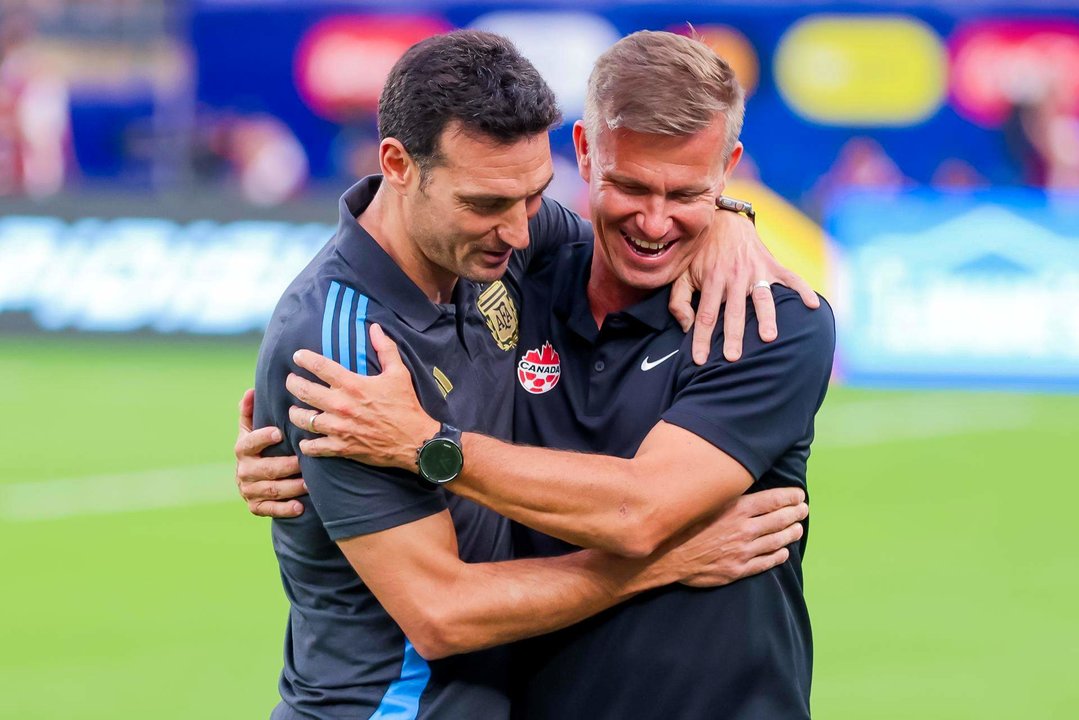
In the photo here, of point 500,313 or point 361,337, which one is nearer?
point 361,337

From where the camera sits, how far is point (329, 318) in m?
4.06

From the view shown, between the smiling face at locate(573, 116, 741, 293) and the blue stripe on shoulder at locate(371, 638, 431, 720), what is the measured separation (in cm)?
122

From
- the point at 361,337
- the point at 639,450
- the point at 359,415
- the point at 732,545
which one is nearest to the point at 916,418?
the point at 732,545

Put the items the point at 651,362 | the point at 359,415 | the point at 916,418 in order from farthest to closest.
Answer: the point at 916,418 → the point at 651,362 → the point at 359,415

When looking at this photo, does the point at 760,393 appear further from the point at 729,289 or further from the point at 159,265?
the point at 159,265

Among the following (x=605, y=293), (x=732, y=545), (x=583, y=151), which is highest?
(x=583, y=151)

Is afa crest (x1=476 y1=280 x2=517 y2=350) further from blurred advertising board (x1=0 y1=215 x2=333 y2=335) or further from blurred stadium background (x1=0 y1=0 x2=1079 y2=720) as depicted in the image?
blurred advertising board (x1=0 y1=215 x2=333 y2=335)

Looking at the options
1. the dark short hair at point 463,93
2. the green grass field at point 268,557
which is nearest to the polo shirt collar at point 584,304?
the dark short hair at point 463,93

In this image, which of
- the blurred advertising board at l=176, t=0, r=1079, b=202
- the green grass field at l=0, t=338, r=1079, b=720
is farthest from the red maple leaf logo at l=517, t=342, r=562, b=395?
the blurred advertising board at l=176, t=0, r=1079, b=202

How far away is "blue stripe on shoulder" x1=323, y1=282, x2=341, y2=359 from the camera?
4016mm

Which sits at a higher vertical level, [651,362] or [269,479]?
[651,362]

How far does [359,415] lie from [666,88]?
1.21m

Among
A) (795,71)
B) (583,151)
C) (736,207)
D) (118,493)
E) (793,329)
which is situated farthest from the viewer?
(795,71)

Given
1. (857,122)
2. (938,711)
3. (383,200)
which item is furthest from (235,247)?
(857,122)
